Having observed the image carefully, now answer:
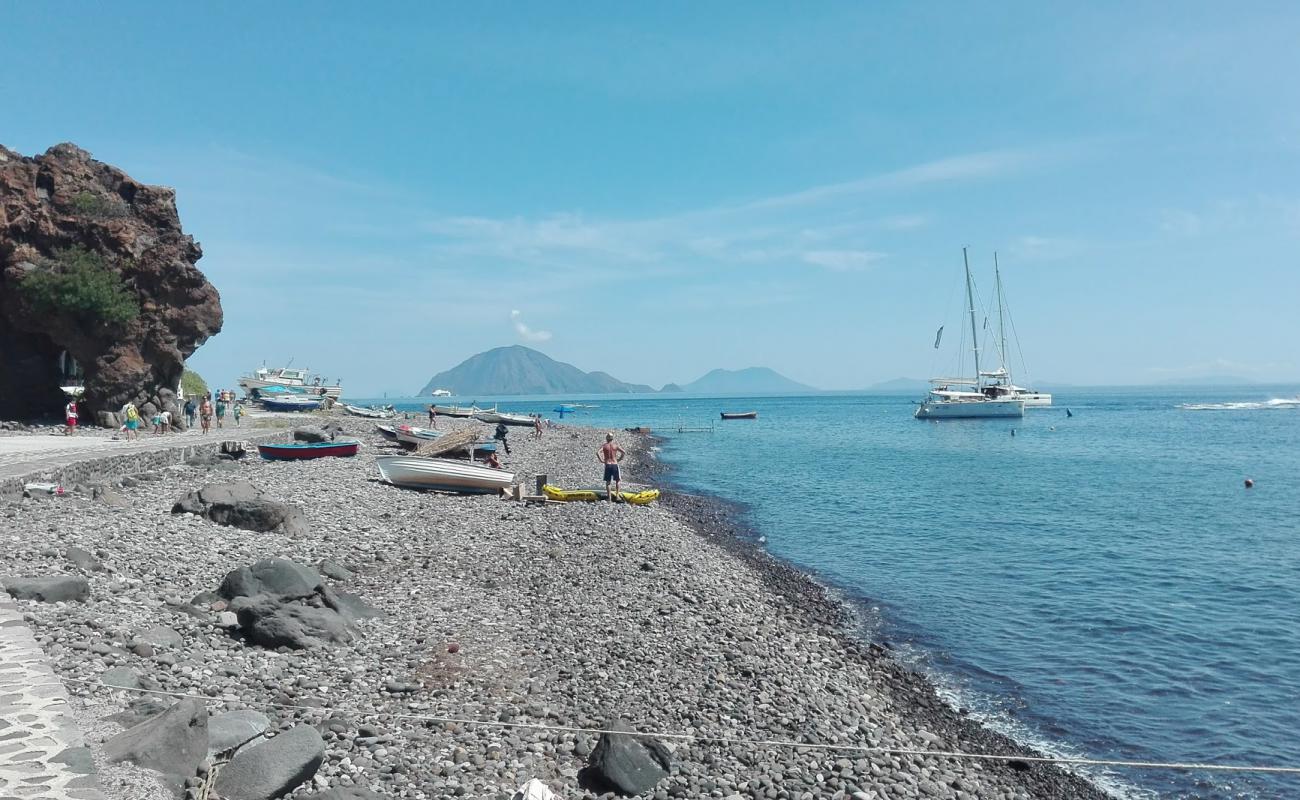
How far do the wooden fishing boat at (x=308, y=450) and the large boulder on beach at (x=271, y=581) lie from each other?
2109 centimetres

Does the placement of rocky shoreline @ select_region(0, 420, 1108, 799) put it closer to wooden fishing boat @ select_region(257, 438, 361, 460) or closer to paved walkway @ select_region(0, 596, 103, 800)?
paved walkway @ select_region(0, 596, 103, 800)

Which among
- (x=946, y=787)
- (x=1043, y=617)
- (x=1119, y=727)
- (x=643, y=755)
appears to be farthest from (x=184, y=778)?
(x=1043, y=617)

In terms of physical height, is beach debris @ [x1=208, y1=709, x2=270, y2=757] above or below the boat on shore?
below

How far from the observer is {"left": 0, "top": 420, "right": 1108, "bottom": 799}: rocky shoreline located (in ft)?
26.5

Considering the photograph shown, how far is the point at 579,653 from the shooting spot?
11.9 m

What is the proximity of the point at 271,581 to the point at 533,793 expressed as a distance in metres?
6.63

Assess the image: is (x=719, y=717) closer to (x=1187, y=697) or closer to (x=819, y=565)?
(x=1187, y=697)

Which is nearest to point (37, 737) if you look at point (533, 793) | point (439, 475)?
point (533, 793)

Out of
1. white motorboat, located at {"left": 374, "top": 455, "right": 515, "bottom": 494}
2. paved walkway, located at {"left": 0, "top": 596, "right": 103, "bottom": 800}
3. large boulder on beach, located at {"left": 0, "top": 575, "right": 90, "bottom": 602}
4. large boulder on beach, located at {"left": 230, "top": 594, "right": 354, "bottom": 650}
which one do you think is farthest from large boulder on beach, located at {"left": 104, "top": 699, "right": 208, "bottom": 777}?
white motorboat, located at {"left": 374, "top": 455, "right": 515, "bottom": 494}

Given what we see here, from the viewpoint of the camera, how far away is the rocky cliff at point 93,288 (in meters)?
33.4

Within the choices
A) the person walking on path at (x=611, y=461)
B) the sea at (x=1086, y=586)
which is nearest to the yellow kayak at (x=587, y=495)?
the person walking on path at (x=611, y=461)

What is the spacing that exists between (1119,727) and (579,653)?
7807mm

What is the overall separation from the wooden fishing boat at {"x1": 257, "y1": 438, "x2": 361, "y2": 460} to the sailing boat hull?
7557cm

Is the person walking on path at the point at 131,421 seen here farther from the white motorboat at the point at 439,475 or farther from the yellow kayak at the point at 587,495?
the yellow kayak at the point at 587,495
